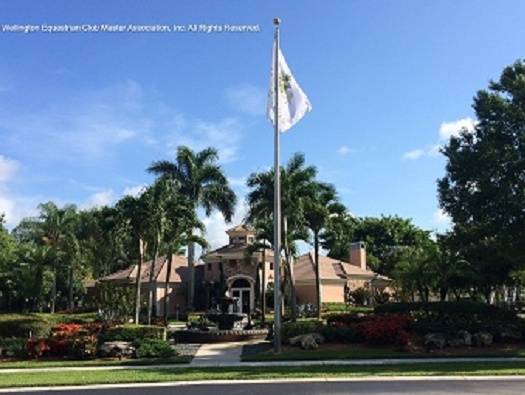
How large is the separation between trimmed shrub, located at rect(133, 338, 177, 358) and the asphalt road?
19.7 ft

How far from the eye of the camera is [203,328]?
1077 inches

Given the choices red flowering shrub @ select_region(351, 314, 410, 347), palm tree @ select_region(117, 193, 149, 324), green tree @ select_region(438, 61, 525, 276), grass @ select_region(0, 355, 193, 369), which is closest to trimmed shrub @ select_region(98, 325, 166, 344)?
grass @ select_region(0, 355, 193, 369)

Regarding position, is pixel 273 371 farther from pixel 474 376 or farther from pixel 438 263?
pixel 438 263

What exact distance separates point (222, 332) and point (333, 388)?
1384 centimetres

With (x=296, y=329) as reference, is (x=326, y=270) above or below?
above

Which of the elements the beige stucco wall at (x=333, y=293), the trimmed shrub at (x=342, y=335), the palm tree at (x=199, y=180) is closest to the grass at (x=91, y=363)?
the trimmed shrub at (x=342, y=335)

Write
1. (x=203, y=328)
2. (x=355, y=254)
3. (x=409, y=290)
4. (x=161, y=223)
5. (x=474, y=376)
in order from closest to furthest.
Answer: (x=474, y=376) < (x=203, y=328) < (x=161, y=223) < (x=409, y=290) < (x=355, y=254)

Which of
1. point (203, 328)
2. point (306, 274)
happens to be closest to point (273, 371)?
point (203, 328)

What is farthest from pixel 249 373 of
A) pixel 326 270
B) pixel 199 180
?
pixel 326 270

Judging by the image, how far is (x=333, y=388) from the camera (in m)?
12.6

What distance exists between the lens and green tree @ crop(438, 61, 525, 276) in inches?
837

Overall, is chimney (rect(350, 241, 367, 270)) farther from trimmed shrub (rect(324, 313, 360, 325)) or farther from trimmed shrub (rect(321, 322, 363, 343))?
trimmed shrub (rect(321, 322, 363, 343))

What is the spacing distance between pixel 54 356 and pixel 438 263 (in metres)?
24.9

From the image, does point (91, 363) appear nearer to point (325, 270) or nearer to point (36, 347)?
point (36, 347)
